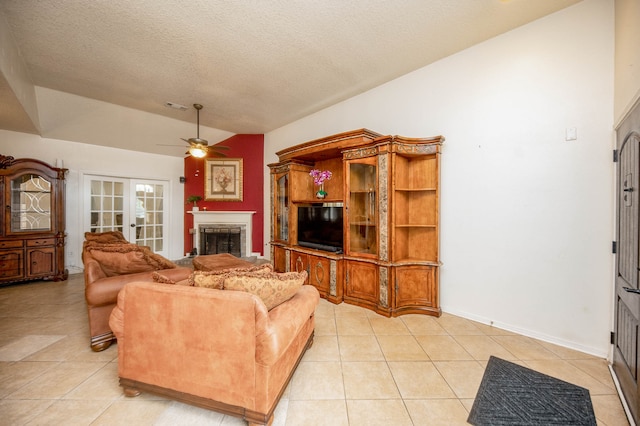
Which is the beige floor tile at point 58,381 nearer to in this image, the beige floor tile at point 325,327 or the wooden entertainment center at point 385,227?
the beige floor tile at point 325,327

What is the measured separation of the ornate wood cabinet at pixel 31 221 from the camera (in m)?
3.90

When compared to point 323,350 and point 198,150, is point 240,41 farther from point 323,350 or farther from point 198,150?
point 323,350

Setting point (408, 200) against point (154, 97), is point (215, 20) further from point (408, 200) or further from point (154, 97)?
point (408, 200)

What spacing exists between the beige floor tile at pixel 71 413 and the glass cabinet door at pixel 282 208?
2984mm

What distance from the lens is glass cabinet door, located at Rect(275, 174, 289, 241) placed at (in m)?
4.26

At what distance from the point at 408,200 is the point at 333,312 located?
1.74 meters

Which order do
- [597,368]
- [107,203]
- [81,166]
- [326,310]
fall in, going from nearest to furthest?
1. [597,368]
2. [326,310]
3. [81,166]
4. [107,203]

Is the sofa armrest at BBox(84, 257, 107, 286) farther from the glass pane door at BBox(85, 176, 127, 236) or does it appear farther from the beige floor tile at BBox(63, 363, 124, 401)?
the glass pane door at BBox(85, 176, 127, 236)

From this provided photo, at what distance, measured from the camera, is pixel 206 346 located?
1.42m

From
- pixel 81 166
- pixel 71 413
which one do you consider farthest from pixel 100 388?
pixel 81 166

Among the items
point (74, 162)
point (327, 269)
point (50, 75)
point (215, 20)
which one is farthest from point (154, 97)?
point (327, 269)

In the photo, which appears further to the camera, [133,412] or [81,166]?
[81,166]

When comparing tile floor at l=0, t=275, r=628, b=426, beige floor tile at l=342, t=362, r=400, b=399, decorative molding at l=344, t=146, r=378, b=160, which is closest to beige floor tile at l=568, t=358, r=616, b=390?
tile floor at l=0, t=275, r=628, b=426

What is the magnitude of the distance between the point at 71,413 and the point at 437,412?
2299 millimetres
